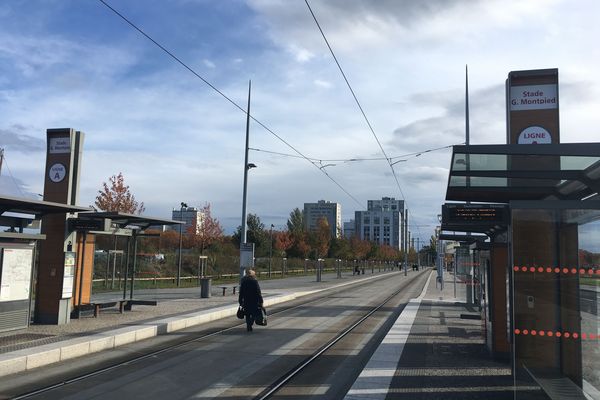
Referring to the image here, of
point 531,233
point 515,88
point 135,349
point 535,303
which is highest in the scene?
point 515,88

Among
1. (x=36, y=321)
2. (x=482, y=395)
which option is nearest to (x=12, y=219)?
(x=36, y=321)

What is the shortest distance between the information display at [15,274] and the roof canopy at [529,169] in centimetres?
908

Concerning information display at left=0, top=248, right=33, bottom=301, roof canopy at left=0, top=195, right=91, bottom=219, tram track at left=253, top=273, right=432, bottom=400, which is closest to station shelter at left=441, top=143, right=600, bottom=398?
tram track at left=253, top=273, right=432, bottom=400

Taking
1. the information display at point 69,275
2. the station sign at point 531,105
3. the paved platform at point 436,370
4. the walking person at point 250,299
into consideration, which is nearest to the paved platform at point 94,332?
the information display at point 69,275

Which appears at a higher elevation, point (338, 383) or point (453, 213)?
point (453, 213)

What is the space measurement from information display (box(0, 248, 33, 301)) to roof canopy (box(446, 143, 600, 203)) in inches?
357

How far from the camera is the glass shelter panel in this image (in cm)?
567

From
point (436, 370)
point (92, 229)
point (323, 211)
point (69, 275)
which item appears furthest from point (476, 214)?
point (323, 211)

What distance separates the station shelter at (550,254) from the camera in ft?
18.4

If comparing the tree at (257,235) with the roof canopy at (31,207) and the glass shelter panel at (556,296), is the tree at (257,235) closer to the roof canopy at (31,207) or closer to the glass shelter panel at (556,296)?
the roof canopy at (31,207)

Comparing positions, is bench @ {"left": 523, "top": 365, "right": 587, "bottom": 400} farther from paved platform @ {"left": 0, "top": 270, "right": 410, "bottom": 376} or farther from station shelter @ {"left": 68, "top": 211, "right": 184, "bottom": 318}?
station shelter @ {"left": 68, "top": 211, "right": 184, "bottom": 318}

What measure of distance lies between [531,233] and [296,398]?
12.5 feet

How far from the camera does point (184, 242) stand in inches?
1817

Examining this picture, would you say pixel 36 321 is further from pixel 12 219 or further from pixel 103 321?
pixel 12 219
